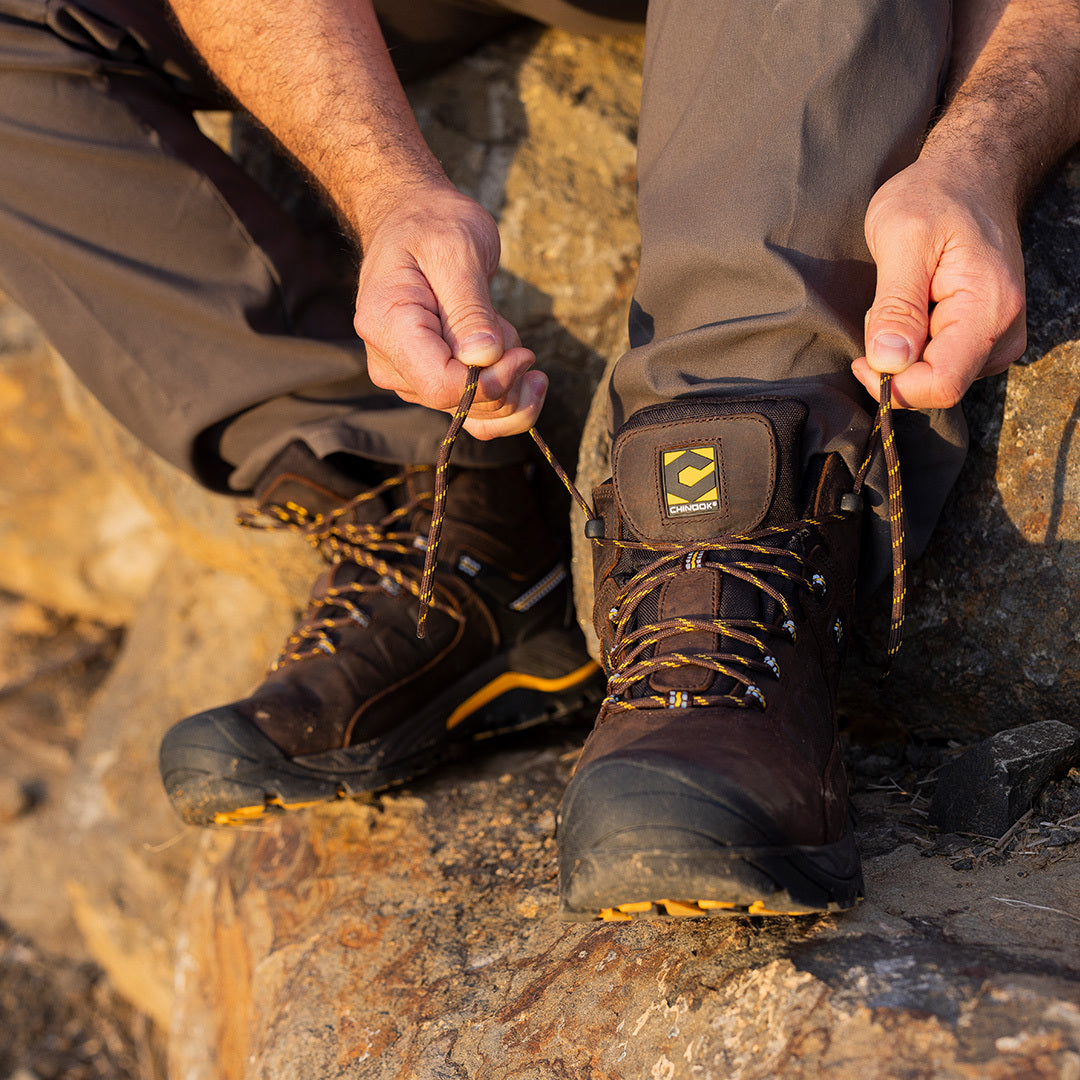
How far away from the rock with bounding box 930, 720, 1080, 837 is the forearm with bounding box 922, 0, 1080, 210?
82 centimetres

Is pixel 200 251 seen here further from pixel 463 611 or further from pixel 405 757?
pixel 405 757

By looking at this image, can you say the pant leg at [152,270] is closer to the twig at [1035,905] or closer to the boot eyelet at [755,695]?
the boot eyelet at [755,695]

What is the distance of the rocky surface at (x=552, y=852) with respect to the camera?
1104 mm

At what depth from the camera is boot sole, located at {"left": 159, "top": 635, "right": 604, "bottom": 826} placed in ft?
5.81

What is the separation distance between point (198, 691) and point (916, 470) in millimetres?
2532

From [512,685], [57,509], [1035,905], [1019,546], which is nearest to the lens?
[1035,905]

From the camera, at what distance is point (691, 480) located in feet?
4.68

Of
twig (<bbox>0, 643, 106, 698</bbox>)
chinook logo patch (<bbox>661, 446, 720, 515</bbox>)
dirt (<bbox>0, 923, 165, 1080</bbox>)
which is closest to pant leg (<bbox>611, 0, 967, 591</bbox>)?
chinook logo patch (<bbox>661, 446, 720, 515</bbox>)

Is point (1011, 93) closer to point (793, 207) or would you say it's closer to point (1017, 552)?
point (793, 207)

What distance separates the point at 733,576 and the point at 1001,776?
50 centimetres

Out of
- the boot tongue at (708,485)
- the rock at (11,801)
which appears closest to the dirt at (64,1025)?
the rock at (11,801)

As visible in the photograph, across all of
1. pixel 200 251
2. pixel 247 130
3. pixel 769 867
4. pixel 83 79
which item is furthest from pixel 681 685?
pixel 247 130

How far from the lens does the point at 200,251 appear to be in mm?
2062

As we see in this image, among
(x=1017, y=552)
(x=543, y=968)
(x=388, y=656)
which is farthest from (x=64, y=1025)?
(x=1017, y=552)
